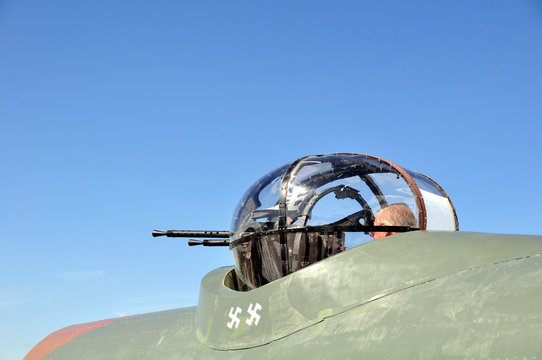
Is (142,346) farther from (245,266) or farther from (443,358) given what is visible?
(443,358)

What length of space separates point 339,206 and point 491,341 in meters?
1.76

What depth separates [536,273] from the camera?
9.95 ft

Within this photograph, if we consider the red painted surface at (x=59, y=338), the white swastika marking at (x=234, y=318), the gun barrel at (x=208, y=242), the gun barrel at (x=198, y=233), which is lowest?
the red painted surface at (x=59, y=338)

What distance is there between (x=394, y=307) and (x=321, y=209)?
1.13 metres

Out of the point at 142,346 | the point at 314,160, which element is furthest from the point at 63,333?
the point at 314,160

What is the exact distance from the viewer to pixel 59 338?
20.7 feet

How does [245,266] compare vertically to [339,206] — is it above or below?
below

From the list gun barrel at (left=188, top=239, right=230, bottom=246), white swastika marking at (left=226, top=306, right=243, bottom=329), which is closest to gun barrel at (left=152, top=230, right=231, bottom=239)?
gun barrel at (left=188, top=239, right=230, bottom=246)

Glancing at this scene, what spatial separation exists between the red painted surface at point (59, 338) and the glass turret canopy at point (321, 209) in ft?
7.70

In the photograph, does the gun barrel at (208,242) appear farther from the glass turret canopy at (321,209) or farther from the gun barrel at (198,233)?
the glass turret canopy at (321,209)

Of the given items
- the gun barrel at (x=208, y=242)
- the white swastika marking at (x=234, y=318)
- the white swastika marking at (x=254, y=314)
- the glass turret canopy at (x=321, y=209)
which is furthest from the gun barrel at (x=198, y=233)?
the white swastika marking at (x=254, y=314)

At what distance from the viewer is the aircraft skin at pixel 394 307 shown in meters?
2.91

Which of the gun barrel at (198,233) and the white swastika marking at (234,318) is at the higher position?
the gun barrel at (198,233)

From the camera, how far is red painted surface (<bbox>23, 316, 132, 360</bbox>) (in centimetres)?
615
